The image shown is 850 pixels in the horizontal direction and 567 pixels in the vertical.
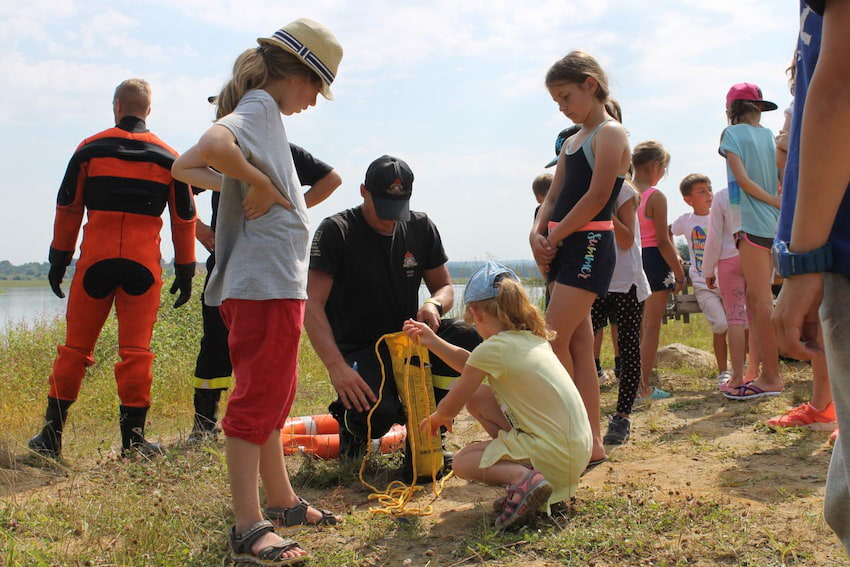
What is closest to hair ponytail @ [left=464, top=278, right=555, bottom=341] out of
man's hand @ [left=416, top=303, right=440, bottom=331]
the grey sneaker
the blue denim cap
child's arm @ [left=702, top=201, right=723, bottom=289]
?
the blue denim cap

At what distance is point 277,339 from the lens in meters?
2.96

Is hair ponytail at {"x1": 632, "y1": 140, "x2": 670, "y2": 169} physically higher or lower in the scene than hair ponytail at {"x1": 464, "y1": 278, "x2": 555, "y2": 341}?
higher

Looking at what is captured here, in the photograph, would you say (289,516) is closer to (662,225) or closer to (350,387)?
(350,387)

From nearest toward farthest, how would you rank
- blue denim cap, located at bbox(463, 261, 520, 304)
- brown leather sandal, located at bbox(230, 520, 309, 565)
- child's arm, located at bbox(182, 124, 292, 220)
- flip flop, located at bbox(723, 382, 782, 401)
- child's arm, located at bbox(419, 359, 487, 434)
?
child's arm, located at bbox(182, 124, 292, 220) < brown leather sandal, located at bbox(230, 520, 309, 565) < child's arm, located at bbox(419, 359, 487, 434) < blue denim cap, located at bbox(463, 261, 520, 304) < flip flop, located at bbox(723, 382, 782, 401)

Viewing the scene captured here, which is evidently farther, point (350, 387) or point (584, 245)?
point (584, 245)

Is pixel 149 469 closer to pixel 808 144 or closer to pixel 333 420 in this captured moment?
pixel 333 420

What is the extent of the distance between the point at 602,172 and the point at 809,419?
6.87 feet

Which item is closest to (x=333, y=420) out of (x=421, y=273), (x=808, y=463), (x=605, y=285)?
(x=421, y=273)

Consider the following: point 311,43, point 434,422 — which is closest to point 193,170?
point 311,43

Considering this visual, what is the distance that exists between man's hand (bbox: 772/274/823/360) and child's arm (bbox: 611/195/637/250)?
356cm

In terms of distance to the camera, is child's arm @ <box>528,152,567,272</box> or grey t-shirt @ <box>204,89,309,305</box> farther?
child's arm @ <box>528,152,567,272</box>

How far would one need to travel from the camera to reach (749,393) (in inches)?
229

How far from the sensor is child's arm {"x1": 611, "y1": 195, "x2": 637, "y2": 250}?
516 cm

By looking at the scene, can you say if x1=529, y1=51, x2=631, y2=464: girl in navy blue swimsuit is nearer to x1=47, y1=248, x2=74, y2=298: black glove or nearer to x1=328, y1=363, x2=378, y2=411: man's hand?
x1=328, y1=363, x2=378, y2=411: man's hand
